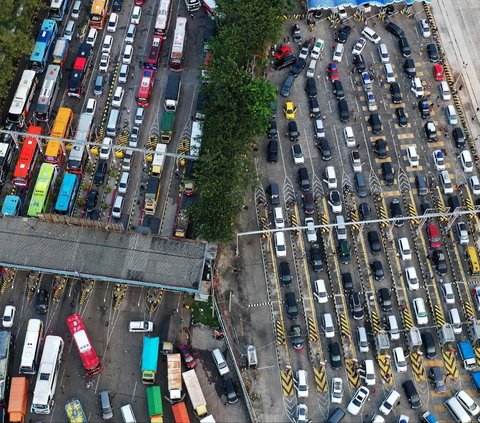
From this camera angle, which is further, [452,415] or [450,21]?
[450,21]

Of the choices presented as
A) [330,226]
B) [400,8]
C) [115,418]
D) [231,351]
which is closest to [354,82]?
[400,8]

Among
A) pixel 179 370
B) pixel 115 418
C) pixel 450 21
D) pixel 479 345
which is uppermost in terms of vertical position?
pixel 450 21

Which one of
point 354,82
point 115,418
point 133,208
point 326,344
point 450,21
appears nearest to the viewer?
point 115,418

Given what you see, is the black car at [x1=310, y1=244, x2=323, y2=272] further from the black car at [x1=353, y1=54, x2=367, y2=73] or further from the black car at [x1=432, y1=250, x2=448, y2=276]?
the black car at [x1=353, y1=54, x2=367, y2=73]

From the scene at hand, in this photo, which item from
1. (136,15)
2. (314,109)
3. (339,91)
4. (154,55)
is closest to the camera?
(314,109)

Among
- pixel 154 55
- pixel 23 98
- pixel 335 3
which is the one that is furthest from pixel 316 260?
pixel 23 98

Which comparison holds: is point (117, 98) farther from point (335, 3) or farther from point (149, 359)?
point (149, 359)

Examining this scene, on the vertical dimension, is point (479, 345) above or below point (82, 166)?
below

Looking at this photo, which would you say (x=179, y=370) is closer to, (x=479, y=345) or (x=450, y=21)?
(x=479, y=345)
